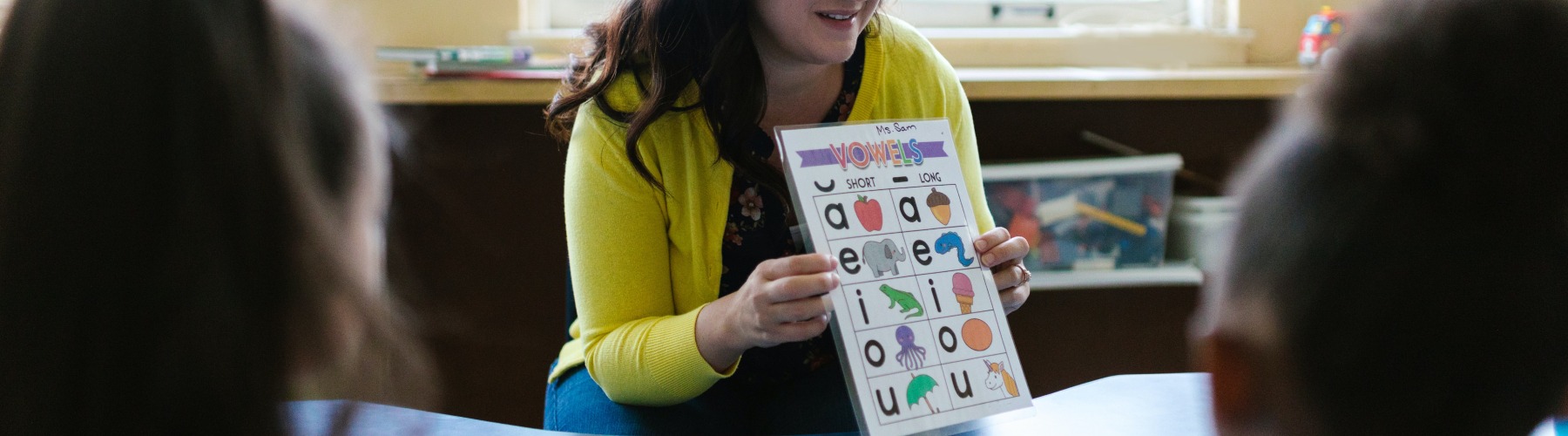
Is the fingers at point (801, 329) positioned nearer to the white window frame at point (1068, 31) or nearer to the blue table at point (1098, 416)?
the blue table at point (1098, 416)

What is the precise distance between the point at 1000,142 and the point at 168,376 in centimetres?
170

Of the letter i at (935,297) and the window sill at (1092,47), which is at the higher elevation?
the window sill at (1092,47)

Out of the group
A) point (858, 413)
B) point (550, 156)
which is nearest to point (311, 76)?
point (858, 413)

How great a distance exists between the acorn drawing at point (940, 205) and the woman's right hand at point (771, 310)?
0.12 m

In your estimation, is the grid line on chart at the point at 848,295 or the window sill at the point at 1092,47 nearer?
the grid line on chart at the point at 848,295

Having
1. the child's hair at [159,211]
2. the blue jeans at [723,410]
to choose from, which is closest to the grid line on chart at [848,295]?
the blue jeans at [723,410]

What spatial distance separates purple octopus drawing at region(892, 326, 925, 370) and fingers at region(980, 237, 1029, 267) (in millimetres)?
116

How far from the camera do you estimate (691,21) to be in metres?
1.19

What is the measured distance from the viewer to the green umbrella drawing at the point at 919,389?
0.86 metres

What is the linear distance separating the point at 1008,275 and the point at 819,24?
12.7 inches

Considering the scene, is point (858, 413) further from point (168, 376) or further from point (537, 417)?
point (537, 417)

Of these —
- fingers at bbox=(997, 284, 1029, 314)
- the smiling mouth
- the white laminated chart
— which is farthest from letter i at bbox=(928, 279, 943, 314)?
the smiling mouth

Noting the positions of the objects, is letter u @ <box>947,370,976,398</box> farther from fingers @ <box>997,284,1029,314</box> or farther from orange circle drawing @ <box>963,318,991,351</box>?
fingers @ <box>997,284,1029,314</box>

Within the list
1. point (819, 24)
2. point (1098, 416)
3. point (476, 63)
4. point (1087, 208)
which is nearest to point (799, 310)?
point (1098, 416)
